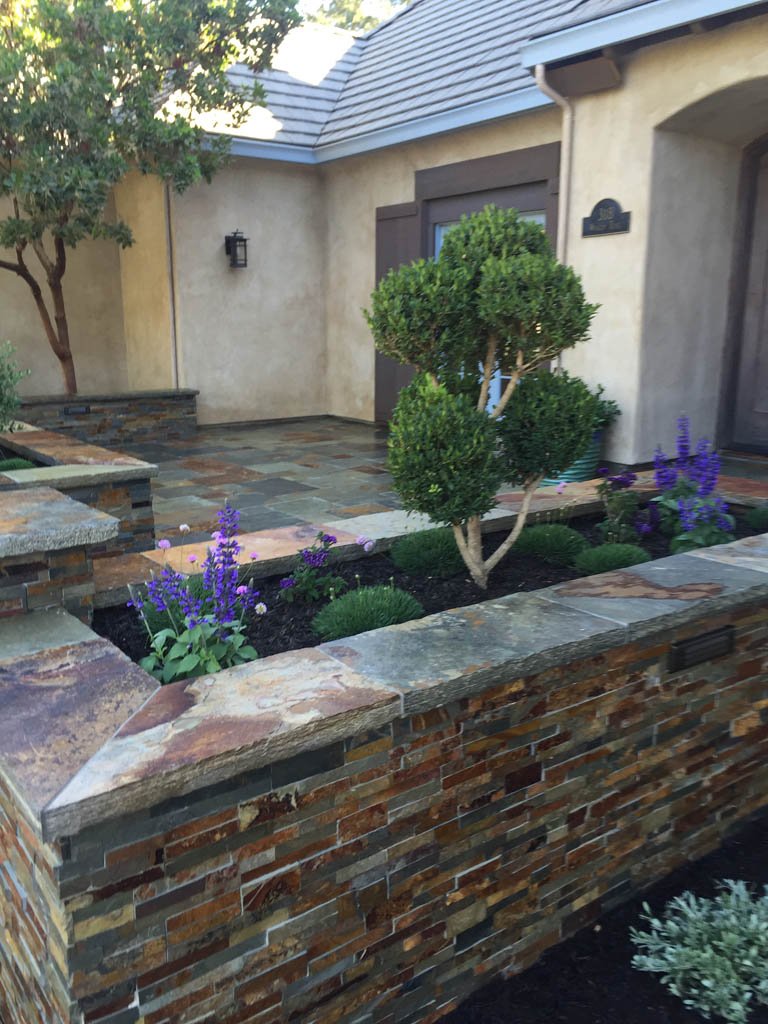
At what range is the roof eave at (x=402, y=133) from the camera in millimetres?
7074

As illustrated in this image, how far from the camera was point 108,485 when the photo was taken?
4559 millimetres

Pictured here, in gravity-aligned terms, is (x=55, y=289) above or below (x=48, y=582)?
above

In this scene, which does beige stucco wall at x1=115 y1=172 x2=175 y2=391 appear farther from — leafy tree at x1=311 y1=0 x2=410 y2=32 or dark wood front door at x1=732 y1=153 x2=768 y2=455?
leafy tree at x1=311 y1=0 x2=410 y2=32

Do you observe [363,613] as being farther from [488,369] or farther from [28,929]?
[28,929]

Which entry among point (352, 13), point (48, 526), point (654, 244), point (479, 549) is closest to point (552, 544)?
point (479, 549)

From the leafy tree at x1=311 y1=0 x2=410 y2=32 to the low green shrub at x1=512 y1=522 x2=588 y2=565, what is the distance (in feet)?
99.8

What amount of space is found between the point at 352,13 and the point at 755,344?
2912 cm

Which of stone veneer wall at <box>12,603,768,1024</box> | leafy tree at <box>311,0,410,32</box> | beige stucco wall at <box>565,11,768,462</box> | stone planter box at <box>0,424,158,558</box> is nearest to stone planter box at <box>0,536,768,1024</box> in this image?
stone veneer wall at <box>12,603,768,1024</box>

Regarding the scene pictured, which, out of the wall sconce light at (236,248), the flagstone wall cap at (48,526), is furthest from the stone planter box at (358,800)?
the wall sconce light at (236,248)

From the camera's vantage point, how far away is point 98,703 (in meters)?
2.07

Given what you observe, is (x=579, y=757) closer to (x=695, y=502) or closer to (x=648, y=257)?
(x=695, y=502)

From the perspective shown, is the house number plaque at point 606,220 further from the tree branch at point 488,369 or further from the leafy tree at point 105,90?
the leafy tree at point 105,90

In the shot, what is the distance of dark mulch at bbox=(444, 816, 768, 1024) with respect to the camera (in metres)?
2.29

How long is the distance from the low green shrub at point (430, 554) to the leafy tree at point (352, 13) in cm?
3050
